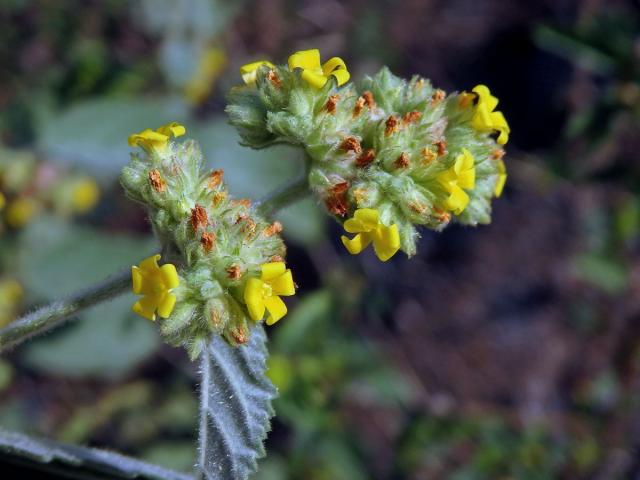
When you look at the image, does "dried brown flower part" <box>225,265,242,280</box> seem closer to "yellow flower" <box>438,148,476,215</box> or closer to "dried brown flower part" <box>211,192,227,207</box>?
"dried brown flower part" <box>211,192,227,207</box>

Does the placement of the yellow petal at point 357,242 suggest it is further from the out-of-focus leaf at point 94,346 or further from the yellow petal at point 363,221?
the out-of-focus leaf at point 94,346

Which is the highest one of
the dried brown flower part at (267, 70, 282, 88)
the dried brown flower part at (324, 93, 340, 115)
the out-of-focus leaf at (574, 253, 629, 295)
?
the dried brown flower part at (267, 70, 282, 88)

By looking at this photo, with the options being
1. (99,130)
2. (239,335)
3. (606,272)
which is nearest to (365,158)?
(239,335)

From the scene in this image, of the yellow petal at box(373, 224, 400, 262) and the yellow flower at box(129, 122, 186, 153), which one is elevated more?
the yellow flower at box(129, 122, 186, 153)

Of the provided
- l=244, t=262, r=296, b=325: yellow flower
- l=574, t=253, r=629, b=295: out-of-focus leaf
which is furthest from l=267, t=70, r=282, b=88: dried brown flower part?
l=574, t=253, r=629, b=295: out-of-focus leaf

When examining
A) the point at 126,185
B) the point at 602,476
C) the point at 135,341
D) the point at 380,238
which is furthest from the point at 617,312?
the point at 126,185

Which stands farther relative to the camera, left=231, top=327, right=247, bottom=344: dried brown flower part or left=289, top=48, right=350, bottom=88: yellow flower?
left=289, top=48, right=350, bottom=88: yellow flower

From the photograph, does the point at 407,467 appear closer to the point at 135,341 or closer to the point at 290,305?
the point at 290,305

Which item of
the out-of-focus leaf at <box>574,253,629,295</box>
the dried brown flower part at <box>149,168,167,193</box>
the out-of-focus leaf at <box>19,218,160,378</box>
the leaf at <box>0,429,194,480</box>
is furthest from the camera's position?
the out-of-focus leaf at <box>574,253,629,295</box>
